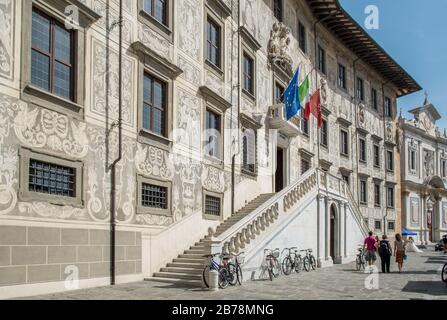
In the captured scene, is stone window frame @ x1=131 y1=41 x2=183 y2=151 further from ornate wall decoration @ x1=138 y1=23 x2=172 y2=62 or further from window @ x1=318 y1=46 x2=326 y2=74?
window @ x1=318 y1=46 x2=326 y2=74

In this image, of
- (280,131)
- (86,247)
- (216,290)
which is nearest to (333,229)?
(280,131)

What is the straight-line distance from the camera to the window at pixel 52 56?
12492mm

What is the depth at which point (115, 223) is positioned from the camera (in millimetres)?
→ 14578

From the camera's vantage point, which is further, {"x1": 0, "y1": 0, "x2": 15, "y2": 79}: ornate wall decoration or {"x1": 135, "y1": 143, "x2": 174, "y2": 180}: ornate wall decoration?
{"x1": 135, "y1": 143, "x2": 174, "y2": 180}: ornate wall decoration

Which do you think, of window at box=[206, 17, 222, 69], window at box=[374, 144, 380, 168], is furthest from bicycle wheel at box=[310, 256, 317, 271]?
window at box=[374, 144, 380, 168]

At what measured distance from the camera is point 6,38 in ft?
37.8

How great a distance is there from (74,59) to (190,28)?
637cm

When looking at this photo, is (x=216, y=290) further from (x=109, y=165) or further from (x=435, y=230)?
(x=435, y=230)

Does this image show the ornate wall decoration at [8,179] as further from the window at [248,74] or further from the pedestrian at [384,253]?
the pedestrian at [384,253]

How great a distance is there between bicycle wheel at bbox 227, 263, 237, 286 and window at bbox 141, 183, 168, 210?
305 centimetres

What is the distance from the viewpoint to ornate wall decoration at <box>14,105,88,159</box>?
465 inches

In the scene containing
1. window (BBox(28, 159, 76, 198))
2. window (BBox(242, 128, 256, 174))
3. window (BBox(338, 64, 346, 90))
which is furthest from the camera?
window (BBox(338, 64, 346, 90))

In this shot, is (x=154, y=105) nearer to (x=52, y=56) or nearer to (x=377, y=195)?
(x=52, y=56)

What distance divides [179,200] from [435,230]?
4324cm
